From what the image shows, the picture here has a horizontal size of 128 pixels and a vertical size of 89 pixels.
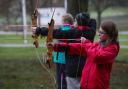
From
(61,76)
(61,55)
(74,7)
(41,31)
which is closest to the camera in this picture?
(41,31)

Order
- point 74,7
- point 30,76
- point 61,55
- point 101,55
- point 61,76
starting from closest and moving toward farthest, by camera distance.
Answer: point 101,55 < point 61,55 < point 61,76 < point 30,76 < point 74,7

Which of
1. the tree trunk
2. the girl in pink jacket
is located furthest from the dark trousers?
the tree trunk

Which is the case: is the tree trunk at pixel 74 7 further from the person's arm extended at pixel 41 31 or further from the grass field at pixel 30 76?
the person's arm extended at pixel 41 31

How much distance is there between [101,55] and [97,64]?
0.47 ft

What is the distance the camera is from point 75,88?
603 cm

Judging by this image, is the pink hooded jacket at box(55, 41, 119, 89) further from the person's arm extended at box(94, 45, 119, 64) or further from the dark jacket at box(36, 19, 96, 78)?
the dark jacket at box(36, 19, 96, 78)

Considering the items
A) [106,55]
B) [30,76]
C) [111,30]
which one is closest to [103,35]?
[111,30]

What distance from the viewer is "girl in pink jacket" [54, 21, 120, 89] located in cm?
489

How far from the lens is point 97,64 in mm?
4949

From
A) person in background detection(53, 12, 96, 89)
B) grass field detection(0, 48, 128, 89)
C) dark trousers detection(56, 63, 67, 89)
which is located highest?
person in background detection(53, 12, 96, 89)

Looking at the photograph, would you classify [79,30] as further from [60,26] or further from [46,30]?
[46,30]

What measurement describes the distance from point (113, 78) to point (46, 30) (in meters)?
5.55

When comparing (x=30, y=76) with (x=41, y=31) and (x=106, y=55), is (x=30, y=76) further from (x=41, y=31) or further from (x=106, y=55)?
(x=106, y=55)

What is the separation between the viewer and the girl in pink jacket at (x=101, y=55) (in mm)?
4891
